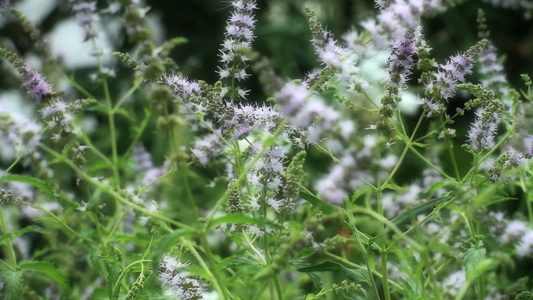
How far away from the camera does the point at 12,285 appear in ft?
3.64

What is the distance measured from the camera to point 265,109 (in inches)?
41.6

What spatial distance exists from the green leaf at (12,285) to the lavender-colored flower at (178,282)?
263 mm

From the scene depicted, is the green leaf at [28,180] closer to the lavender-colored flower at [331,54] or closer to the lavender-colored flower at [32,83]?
the lavender-colored flower at [32,83]

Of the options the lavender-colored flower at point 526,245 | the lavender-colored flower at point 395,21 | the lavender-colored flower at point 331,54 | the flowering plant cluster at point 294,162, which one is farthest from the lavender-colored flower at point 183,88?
the lavender-colored flower at point 526,245

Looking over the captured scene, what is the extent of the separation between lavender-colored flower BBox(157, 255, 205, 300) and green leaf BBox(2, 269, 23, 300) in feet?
0.86

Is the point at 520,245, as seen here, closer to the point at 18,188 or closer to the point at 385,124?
the point at 385,124

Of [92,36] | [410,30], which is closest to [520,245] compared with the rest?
[410,30]

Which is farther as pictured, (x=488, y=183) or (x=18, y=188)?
(x=18, y=188)

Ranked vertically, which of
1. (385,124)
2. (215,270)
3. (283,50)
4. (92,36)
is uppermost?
(283,50)

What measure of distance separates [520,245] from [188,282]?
64 cm

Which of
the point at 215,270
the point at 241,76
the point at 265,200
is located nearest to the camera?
the point at 215,270

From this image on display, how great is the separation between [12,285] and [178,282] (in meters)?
0.32

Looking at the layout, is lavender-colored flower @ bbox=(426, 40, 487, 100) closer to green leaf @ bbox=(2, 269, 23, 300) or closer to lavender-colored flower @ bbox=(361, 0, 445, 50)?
lavender-colored flower @ bbox=(361, 0, 445, 50)

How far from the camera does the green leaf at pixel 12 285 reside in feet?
3.59
